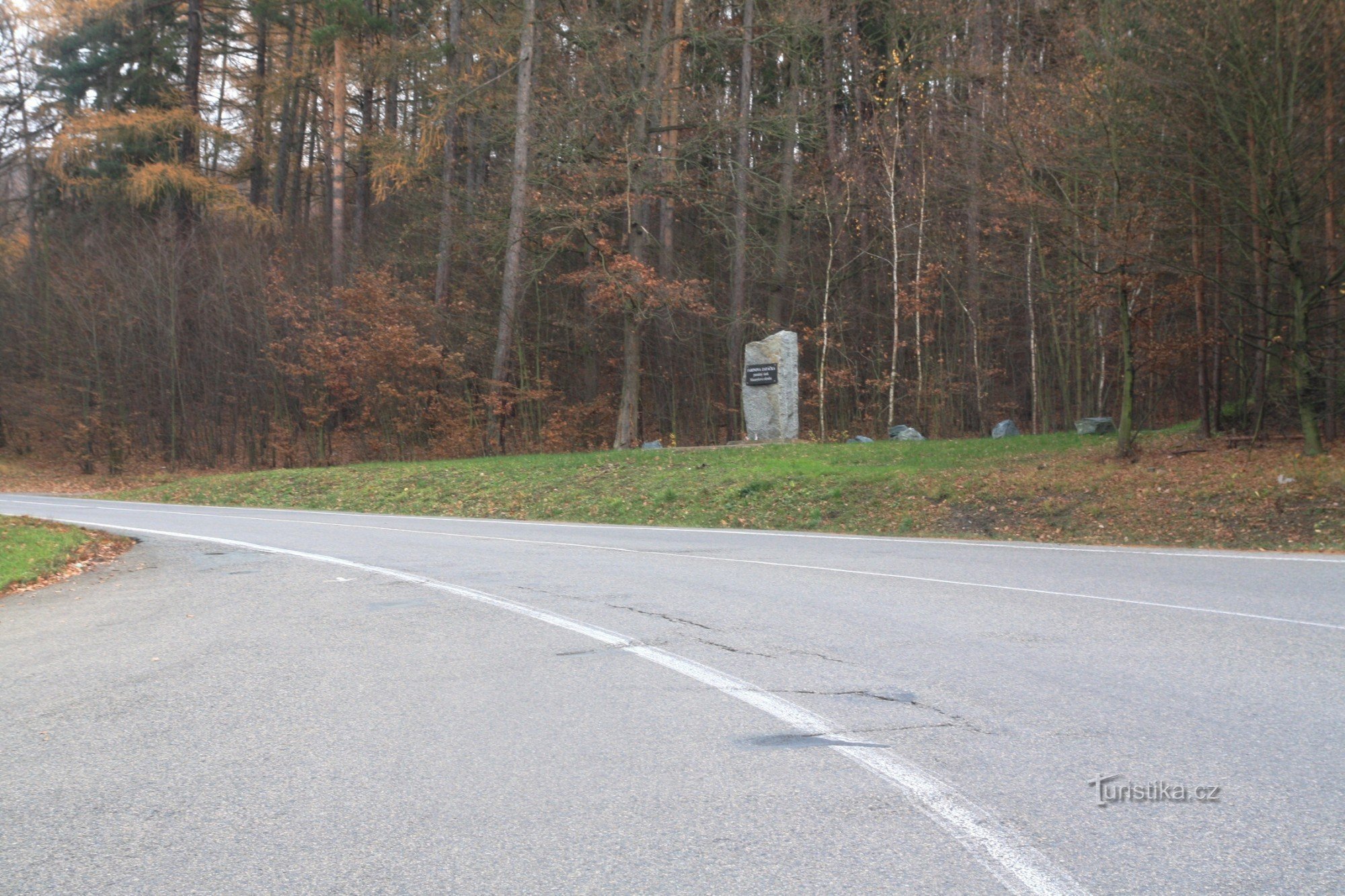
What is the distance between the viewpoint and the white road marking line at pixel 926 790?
12.9ft

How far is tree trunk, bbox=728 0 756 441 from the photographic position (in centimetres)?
3083

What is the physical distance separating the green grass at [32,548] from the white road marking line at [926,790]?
7.68 metres

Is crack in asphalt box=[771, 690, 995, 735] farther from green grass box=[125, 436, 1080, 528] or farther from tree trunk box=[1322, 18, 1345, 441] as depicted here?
tree trunk box=[1322, 18, 1345, 441]

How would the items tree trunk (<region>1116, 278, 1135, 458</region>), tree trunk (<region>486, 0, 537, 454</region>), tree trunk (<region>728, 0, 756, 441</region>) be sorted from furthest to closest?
tree trunk (<region>728, 0, 756, 441</region>)
tree trunk (<region>486, 0, 537, 454</region>)
tree trunk (<region>1116, 278, 1135, 458</region>)

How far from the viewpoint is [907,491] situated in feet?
62.8

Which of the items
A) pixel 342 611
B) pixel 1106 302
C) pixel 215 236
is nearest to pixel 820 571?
pixel 342 611

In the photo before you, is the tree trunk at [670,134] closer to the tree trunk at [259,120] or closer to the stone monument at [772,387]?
the stone monument at [772,387]

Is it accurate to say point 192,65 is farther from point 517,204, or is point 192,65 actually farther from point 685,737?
point 685,737

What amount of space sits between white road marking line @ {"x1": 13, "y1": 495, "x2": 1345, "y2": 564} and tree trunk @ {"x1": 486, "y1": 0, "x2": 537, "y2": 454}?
8415mm

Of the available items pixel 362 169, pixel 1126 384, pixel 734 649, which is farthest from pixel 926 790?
pixel 362 169

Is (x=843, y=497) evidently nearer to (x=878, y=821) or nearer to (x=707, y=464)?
(x=707, y=464)

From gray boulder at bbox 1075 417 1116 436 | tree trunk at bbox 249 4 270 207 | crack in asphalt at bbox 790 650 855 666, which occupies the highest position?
tree trunk at bbox 249 4 270 207

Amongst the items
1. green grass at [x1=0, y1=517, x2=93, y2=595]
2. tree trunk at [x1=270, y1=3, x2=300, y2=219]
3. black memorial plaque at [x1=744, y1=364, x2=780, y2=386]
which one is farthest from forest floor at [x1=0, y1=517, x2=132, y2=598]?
tree trunk at [x1=270, y1=3, x2=300, y2=219]

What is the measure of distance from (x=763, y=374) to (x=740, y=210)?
6287 mm
